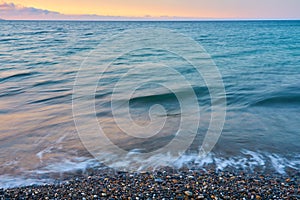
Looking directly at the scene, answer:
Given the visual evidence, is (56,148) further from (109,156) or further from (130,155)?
(130,155)

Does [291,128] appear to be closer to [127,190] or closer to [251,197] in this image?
[251,197]

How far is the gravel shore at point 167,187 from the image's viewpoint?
4535mm

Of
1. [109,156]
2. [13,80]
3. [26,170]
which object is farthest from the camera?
[13,80]

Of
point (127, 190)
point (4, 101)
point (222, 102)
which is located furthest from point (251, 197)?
point (4, 101)

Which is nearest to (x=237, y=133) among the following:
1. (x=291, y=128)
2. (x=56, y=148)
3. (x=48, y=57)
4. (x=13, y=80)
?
(x=291, y=128)

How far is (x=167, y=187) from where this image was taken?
477cm

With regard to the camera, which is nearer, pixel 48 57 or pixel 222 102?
pixel 222 102

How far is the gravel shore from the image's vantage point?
4.54m

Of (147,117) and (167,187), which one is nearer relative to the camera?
(167,187)

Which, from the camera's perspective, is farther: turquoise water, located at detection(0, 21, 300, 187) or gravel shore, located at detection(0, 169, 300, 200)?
turquoise water, located at detection(0, 21, 300, 187)

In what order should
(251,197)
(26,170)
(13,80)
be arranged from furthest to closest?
(13,80), (26,170), (251,197)

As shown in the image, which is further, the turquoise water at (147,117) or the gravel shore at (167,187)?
the turquoise water at (147,117)

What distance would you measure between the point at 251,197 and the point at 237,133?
337cm

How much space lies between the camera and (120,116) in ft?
30.1
